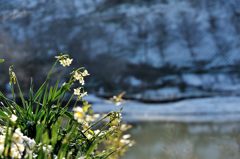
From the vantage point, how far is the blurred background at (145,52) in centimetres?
2145

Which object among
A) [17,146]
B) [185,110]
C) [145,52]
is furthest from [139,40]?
[17,146]

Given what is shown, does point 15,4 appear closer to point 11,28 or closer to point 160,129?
point 11,28

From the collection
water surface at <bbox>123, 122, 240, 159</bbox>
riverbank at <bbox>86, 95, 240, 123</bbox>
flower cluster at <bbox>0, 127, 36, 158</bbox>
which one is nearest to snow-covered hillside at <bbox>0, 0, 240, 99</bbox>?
riverbank at <bbox>86, 95, 240, 123</bbox>

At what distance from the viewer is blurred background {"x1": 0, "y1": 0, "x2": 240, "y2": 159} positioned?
21453 mm

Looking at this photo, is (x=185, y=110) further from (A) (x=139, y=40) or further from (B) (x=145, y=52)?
(A) (x=139, y=40)

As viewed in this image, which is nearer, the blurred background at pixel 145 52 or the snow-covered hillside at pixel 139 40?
the blurred background at pixel 145 52

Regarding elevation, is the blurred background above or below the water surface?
above

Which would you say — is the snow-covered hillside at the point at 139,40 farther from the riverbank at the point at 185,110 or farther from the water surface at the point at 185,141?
the water surface at the point at 185,141

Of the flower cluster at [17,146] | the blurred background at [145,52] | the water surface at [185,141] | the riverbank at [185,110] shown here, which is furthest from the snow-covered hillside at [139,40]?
the flower cluster at [17,146]

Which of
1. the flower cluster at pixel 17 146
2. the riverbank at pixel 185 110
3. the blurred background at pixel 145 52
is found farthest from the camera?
the blurred background at pixel 145 52

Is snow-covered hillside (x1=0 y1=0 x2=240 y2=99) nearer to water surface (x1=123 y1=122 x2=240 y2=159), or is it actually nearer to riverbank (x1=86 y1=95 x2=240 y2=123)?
riverbank (x1=86 y1=95 x2=240 y2=123)

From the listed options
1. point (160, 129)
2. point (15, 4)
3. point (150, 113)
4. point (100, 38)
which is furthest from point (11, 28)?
point (160, 129)

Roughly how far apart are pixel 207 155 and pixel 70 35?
949 inches

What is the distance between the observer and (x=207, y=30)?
111 feet
